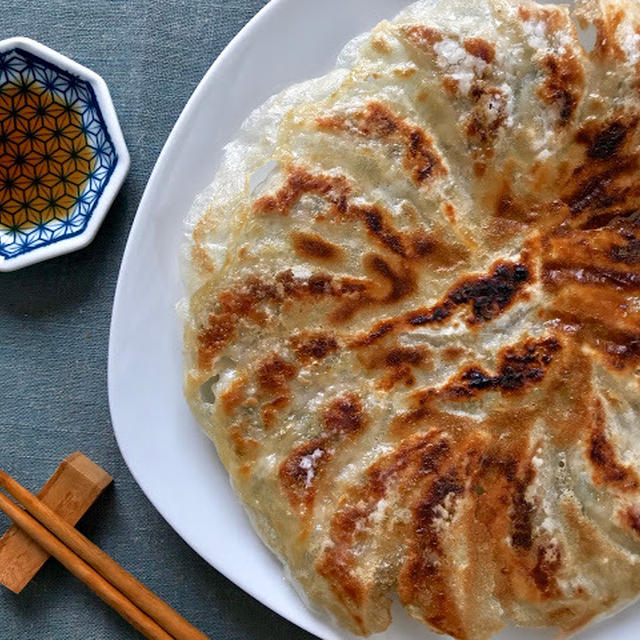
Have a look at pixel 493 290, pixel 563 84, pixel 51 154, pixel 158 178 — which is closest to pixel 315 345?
pixel 493 290

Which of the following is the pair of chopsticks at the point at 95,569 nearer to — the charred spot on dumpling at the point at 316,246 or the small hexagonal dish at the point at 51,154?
the small hexagonal dish at the point at 51,154

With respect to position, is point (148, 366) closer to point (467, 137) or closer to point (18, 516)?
point (18, 516)

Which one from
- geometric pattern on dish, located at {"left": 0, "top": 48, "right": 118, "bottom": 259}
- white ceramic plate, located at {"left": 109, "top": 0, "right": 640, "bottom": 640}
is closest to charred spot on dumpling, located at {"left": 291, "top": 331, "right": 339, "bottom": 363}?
white ceramic plate, located at {"left": 109, "top": 0, "right": 640, "bottom": 640}

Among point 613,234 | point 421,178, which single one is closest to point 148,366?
point 421,178

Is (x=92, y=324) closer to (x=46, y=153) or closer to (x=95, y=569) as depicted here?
(x=46, y=153)

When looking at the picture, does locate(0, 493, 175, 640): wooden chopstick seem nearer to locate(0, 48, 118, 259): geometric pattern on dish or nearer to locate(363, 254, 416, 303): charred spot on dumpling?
locate(0, 48, 118, 259): geometric pattern on dish

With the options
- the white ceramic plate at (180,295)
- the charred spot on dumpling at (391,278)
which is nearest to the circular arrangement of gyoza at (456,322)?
the charred spot on dumpling at (391,278)
